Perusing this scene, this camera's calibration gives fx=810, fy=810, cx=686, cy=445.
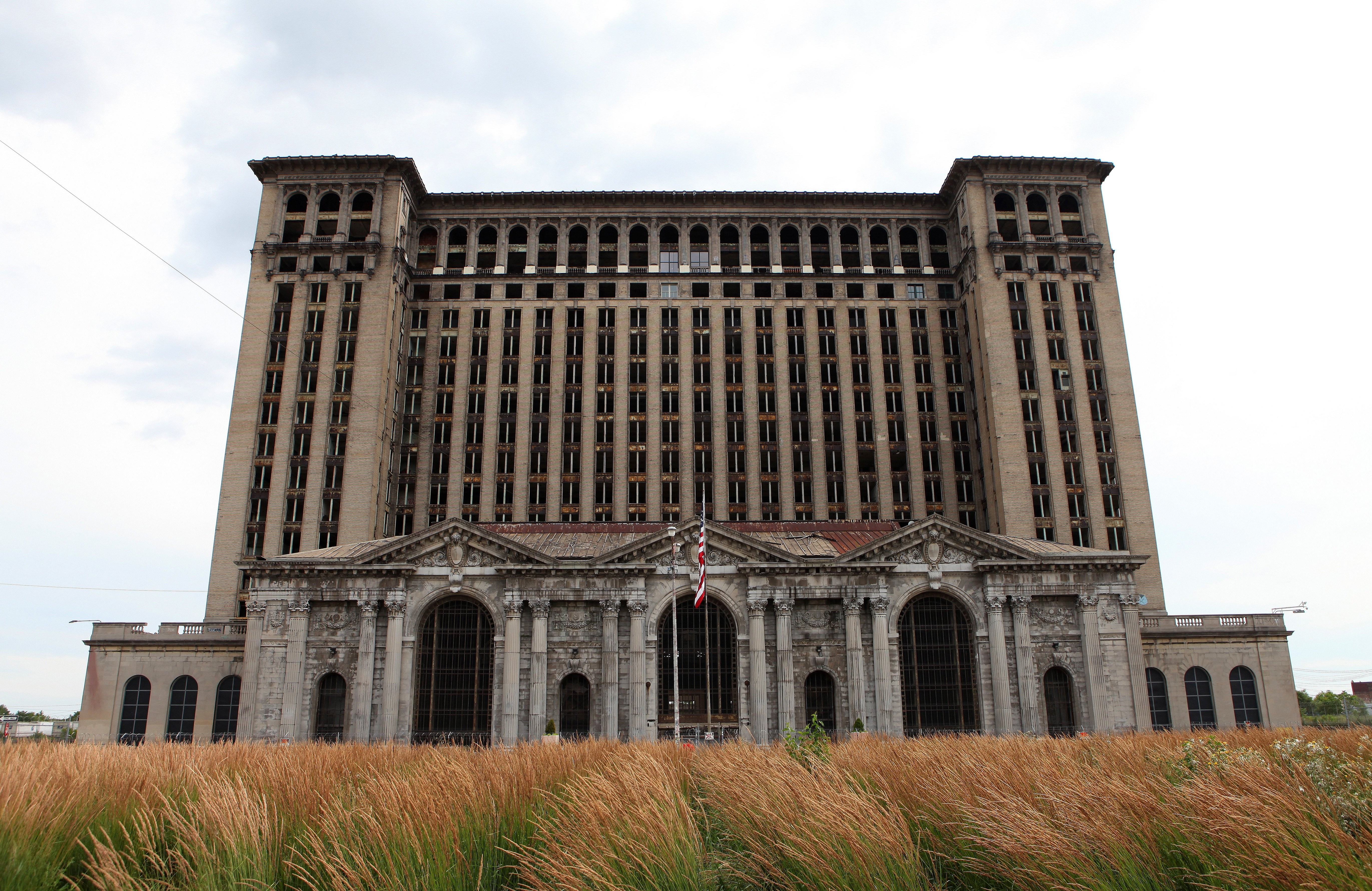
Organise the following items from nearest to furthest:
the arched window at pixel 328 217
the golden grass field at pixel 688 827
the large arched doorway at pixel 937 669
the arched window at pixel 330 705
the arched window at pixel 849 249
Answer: the golden grass field at pixel 688 827 < the large arched doorway at pixel 937 669 < the arched window at pixel 330 705 < the arched window at pixel 328 217 < the arched window at pixel 849 249

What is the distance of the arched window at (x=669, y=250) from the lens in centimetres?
8644

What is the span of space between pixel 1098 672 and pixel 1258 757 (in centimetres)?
4196

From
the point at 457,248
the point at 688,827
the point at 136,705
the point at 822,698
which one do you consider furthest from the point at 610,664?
the point at 457,248

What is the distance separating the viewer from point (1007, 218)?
82.6 metres

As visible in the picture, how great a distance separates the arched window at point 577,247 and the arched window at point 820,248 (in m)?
24.1

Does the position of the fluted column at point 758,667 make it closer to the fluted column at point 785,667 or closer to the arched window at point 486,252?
the fluted column at point 785,667

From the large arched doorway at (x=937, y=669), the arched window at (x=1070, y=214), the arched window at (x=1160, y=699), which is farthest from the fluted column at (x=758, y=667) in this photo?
the arched window at (x=1070, y=214)

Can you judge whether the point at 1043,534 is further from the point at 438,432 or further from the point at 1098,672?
the point at 438,432

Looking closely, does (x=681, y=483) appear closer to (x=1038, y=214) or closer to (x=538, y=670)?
(x=538, y=670)

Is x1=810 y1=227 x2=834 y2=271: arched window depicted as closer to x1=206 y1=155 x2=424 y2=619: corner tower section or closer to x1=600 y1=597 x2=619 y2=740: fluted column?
x1=206 y1=155 x2=424 y2=619: corner tower section

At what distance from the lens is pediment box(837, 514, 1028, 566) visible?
4922cm

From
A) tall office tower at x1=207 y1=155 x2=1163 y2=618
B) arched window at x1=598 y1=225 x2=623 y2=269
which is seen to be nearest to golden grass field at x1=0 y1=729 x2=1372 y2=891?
tall office tower at x1=207 y1=155 x2=1163 y2=618

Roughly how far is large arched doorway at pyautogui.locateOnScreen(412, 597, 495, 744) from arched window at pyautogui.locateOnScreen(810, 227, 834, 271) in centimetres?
5465

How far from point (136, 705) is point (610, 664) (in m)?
39.9
